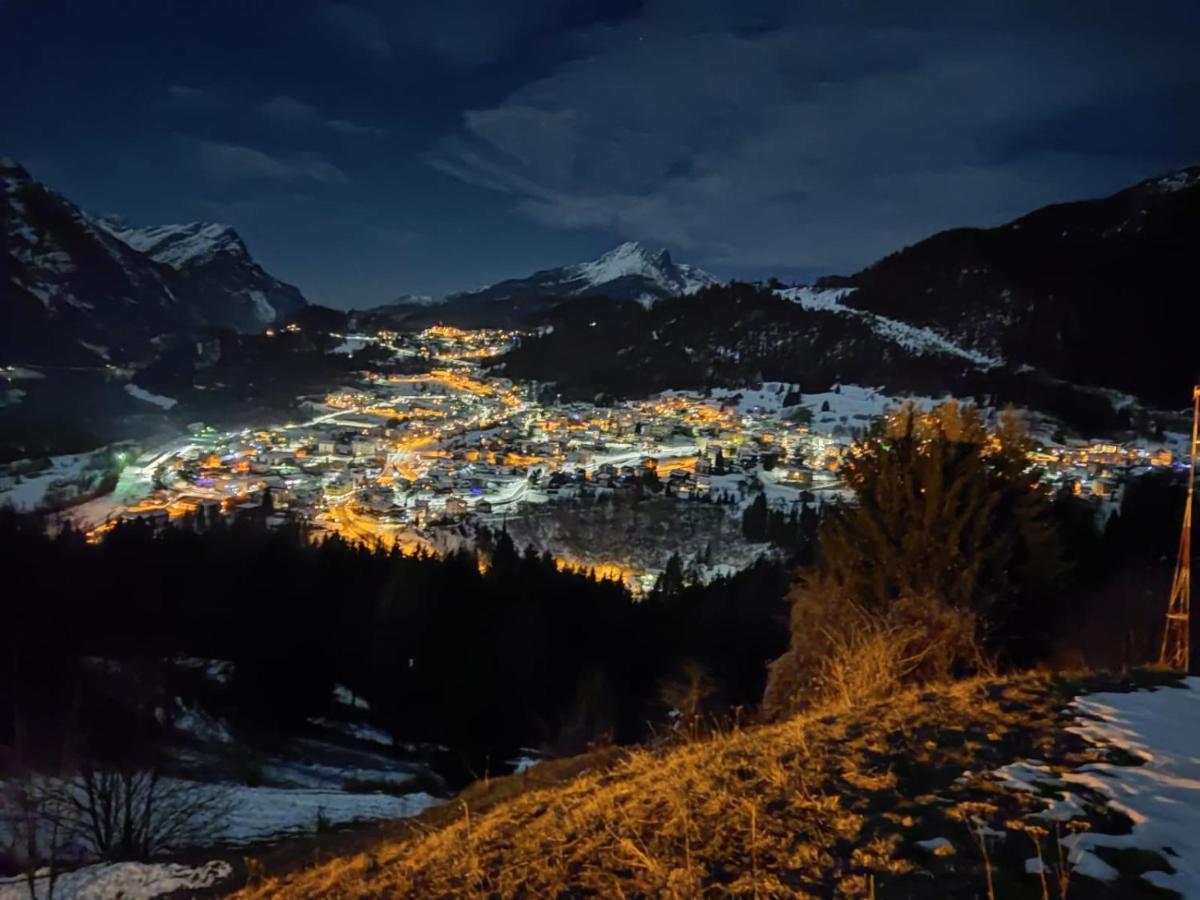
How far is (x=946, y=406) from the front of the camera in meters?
10.3

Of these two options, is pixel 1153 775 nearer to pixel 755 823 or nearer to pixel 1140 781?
pixel 1140 781

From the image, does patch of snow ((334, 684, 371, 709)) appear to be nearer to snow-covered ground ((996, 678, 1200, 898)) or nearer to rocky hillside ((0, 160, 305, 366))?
snow-covered ground ((996, 678, 1200, 898))

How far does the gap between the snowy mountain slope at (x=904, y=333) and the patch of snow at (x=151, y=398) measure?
105 metres

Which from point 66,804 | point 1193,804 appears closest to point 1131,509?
point 1193,804

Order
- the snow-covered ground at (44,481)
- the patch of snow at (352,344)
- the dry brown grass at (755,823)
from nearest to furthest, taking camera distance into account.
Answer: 1. the dry brown grass at (755,823)
2. the snow-covered ground at (44,481)
3. the patch of snow at (352,344)

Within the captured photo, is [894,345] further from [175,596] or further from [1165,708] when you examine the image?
[1165,708]

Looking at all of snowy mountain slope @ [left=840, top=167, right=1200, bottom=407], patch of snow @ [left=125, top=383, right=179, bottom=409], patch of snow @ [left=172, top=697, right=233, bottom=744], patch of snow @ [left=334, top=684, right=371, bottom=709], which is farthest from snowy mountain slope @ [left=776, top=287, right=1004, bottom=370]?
patch of snow @ [left=172, top=697, right=233, bottom=744]

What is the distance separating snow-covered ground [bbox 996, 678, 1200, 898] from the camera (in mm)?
2979

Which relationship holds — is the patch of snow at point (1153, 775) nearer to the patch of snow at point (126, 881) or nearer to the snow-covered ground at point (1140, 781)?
the snow-covered ground at point (1140, 781)

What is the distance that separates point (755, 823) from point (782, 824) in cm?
13

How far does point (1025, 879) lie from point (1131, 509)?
30983mm

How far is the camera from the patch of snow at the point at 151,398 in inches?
3964

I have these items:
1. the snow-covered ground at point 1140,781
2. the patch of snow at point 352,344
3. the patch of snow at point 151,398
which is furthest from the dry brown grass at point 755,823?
the patch of snow at point 352,344

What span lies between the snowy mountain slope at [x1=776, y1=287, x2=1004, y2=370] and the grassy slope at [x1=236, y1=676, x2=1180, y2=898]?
110 metres
